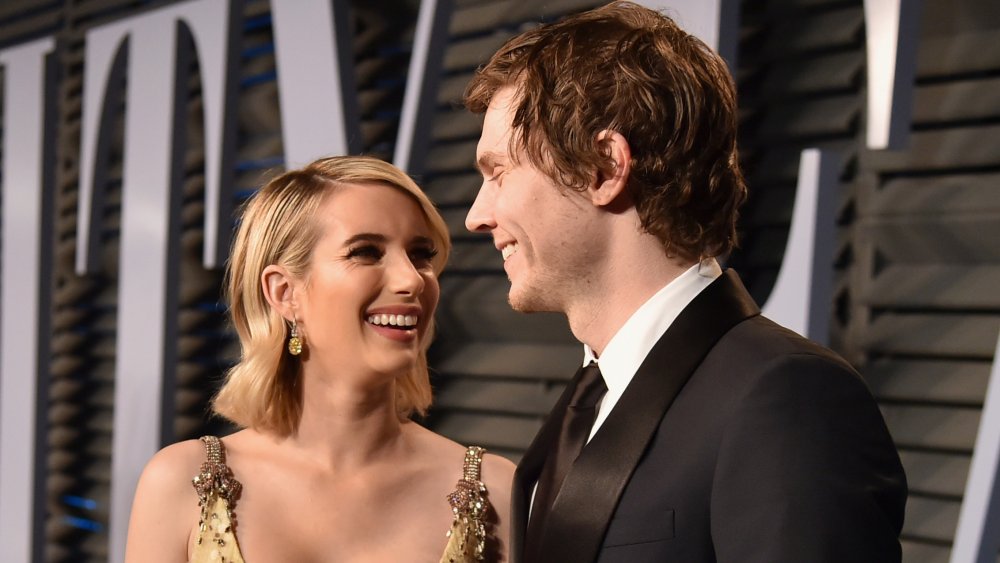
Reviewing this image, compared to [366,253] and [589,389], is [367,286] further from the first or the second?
[589,389]

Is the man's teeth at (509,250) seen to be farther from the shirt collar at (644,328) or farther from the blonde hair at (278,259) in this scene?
the blonde hair at (278,259)

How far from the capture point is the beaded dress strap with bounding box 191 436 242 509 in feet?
7.22

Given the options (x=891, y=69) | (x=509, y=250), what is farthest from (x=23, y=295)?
(x=509, y=250)

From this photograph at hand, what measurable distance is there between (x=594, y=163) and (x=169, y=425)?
3151 mm

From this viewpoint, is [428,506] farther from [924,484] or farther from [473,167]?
[473,167]

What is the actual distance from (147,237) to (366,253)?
232cm

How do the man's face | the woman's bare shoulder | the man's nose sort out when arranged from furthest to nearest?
the woman's bare shoulder < the man's nose < the man's face

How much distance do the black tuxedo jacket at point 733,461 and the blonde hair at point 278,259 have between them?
0.96 meters

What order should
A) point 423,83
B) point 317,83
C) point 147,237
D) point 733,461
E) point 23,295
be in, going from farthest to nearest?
1. point 23,295
2. point 147,237
3. point 317,83
4. point 423,83
5. point 733,461

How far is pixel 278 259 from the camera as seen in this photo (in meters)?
2.27

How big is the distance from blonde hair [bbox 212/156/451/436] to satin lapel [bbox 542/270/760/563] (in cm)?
98

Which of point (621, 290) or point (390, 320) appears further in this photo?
point (390, 320)

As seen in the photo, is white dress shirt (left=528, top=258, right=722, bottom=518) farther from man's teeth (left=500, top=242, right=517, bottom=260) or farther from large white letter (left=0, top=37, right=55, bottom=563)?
large white letter (left=0, top=37, right=55, bottom=563)

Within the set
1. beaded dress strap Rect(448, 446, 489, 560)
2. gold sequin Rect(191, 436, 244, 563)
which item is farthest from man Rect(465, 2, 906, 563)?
gold sequin Rect(191, 436, 244, 563)
